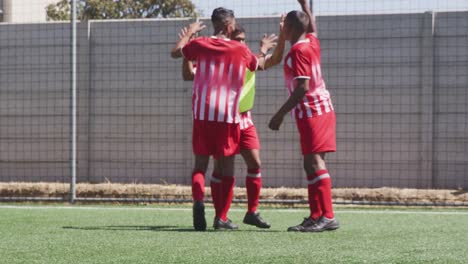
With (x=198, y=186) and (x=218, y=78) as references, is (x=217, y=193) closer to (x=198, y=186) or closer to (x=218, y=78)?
(x=198, y=186)

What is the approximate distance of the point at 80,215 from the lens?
902 centimetres

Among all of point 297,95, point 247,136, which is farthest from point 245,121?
point 297,95

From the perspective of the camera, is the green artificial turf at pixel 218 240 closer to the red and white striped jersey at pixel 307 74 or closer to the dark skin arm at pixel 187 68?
the red and white striped jersey at pixel 307 74

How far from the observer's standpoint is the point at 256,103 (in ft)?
46.6

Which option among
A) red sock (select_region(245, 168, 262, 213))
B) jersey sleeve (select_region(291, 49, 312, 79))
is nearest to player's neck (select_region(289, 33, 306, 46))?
jersey sleeve (select_region(291, 49, 312, 79))

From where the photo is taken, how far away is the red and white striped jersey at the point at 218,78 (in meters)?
7.04

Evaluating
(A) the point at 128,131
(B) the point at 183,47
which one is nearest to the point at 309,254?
(B) the point at 183,47

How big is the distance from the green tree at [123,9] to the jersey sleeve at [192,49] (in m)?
29.2

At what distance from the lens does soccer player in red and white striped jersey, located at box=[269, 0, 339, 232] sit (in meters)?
6.86

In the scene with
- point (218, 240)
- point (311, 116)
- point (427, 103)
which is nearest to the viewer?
point (218, 240)

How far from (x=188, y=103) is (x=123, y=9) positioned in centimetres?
2529

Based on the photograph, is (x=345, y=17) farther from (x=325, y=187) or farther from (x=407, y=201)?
(x=325, y=187)

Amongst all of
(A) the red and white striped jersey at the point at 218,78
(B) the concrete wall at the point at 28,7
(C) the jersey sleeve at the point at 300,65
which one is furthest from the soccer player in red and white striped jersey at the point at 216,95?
(B) the concrete wall at the point at 28,7

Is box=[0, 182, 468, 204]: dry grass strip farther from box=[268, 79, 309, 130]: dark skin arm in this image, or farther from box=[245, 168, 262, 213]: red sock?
box=[268, 79, 309, 130]: dark skin arm
